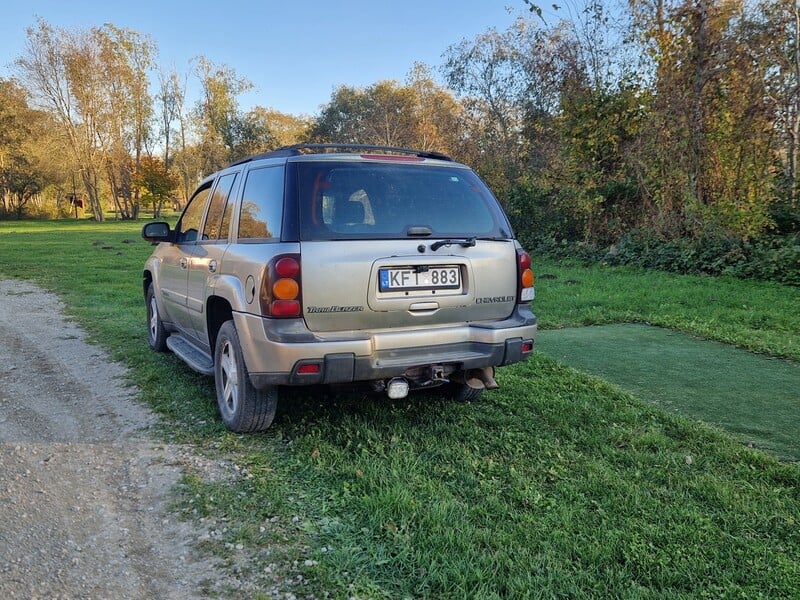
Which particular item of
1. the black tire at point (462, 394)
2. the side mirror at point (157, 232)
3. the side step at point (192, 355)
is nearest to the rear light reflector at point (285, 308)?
the side step at point (192, 355)

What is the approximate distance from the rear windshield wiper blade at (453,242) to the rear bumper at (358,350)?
505 millimetres

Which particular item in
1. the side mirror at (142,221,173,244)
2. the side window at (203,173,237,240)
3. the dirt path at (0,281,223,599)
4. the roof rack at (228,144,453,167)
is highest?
the roof rack at (228,144,453,167)

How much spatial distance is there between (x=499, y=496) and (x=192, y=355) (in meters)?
2.83

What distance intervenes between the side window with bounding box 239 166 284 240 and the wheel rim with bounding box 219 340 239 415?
2.58 ft

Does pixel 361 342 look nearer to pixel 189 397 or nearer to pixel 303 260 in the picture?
pixel 303 260

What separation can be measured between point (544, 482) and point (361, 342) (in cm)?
127

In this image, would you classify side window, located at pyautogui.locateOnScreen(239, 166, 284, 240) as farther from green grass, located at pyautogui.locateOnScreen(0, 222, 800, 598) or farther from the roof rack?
green grass, located at pyautogui.locateOnScreen(0, 222, 800, 598)

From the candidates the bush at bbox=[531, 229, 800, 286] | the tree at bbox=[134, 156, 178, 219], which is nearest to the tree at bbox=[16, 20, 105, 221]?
the tree at bbox=[134, 156, 178, 219]

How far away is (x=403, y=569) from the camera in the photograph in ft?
8.29

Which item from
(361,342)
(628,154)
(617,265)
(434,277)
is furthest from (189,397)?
(628,154)

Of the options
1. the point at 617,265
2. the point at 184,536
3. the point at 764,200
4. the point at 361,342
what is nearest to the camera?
the point at 184,536

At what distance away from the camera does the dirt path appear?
2471mm

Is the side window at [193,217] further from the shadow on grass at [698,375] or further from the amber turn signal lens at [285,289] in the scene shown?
the shadow on grass at [698,375]

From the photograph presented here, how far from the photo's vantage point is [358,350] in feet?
11.3
